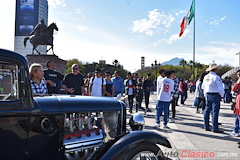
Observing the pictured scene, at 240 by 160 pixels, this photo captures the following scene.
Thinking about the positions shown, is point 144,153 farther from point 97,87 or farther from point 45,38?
point 45,38

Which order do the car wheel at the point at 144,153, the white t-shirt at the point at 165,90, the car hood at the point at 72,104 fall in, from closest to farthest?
the car hood at the point at 72,104, the car wheel at the point at 144,153, the white t-shirt at the point at 165,90

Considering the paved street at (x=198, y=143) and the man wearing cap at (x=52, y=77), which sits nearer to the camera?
the paved street at (x=198, y=143)

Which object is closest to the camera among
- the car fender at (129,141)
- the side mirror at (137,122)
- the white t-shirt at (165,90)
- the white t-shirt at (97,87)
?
the car fender at (129,141)

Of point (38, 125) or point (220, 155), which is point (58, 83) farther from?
point (220, 155)

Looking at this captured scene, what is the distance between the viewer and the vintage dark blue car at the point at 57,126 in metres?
1.99

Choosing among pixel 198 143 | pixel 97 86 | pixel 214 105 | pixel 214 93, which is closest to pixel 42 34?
pixel 97 86

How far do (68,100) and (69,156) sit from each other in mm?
710

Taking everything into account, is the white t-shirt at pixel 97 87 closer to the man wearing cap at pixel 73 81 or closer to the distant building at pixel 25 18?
the man wearing cap at pixel 73 81

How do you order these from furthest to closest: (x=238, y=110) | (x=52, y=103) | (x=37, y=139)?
1. (x=238, y=110)
2. (x=52, y=103)
3. (x=37, y=139)

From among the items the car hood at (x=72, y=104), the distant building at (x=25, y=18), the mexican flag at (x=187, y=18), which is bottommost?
the car hood at (x=72, y=104)

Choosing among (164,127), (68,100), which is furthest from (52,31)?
(68,100)

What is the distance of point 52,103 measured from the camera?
7.61 ft

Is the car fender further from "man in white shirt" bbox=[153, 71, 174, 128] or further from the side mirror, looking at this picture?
"man in white shirt" bbox=[153, 71, 174, 128]

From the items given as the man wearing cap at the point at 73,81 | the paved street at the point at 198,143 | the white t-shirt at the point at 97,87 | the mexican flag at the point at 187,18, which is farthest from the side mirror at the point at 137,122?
the mexican flag at the point at 187,18
